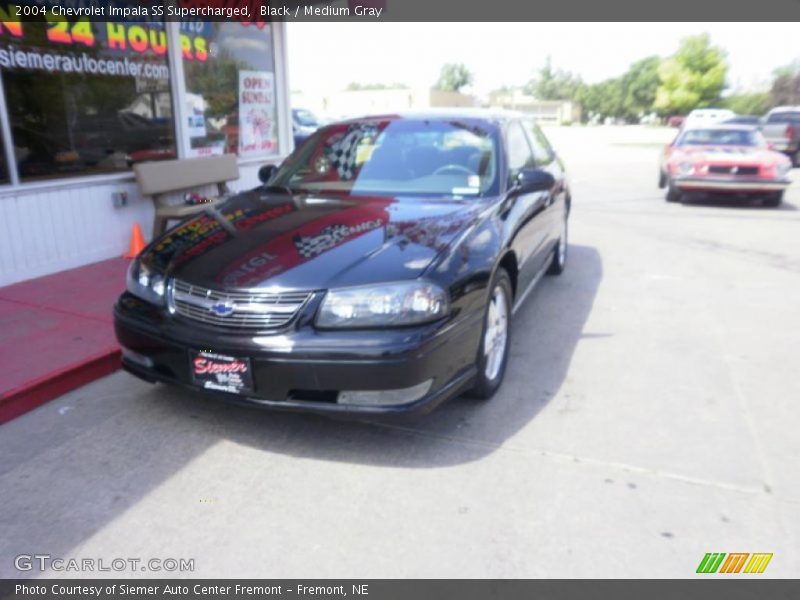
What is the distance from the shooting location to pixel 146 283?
350 centimetres

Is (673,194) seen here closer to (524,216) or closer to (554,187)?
(554,187)

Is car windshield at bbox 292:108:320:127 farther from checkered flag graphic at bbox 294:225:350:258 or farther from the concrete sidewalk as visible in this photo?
checkered flag graphic at bbox 294:225:350:258

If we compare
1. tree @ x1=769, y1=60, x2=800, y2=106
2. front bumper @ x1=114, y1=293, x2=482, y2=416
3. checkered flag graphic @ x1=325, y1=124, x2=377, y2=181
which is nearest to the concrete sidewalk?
front bumper @ x1=114, y1=293, x2=482, y2=416

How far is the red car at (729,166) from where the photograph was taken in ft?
36.0

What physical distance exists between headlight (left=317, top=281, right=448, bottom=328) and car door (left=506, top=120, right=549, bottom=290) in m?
1.25

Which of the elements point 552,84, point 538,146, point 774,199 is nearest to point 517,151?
point 538,146

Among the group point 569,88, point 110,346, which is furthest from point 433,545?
point 569,88

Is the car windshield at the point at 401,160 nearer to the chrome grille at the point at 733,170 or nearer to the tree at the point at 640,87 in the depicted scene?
the chrome grille at the point at 733,170

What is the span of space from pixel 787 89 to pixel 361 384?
55.9m

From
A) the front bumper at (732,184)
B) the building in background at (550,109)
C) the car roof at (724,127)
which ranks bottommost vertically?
the front bumper at (732,184)

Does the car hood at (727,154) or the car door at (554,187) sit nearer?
the car door at (554,187)

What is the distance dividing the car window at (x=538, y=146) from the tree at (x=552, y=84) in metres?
101

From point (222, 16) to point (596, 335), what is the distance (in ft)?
19.1

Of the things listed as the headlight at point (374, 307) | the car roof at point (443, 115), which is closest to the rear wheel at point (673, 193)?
the car roof at point (443, 115)
